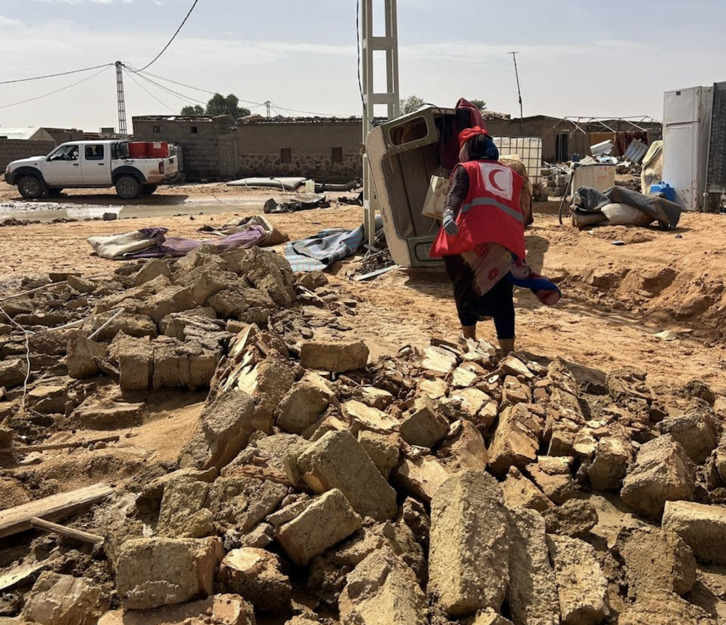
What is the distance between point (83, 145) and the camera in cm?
1931

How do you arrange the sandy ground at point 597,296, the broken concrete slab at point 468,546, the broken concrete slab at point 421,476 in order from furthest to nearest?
the sandy ground at point 597,296
the broken concrete slab at point 421,476
the broken concrete slab at point 468,546

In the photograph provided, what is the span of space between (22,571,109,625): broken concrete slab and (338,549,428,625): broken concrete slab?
0.82 metres

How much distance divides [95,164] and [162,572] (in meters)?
18.9

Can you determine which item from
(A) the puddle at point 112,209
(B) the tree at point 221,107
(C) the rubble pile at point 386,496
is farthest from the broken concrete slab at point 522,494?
(B) the tree at point 221,107

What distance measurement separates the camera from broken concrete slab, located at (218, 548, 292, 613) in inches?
93.6

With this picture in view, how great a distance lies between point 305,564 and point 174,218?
12713 mm

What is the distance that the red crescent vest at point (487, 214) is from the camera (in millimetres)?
4797

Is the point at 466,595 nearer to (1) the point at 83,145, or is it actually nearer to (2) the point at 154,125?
(1) the point at 83,145

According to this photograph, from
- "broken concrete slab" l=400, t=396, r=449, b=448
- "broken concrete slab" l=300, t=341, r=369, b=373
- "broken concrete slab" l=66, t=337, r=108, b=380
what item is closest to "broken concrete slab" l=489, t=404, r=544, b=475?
"broken concrete slab" l=400, t=396, r=449, b=448

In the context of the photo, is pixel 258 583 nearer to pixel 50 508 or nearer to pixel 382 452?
pixel 382 452

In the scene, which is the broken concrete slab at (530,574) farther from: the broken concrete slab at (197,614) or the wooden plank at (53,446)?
the wooden plank at (53,446)

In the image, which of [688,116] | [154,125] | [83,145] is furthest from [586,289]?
[154,125]

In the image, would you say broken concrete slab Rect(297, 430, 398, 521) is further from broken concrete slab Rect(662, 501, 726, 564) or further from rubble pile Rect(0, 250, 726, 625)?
broken concrete slab Rect(662, 501, 726, 564)

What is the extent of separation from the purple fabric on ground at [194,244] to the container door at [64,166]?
1037cm
